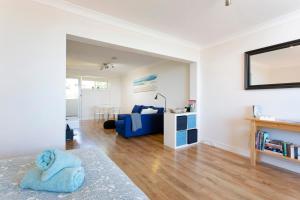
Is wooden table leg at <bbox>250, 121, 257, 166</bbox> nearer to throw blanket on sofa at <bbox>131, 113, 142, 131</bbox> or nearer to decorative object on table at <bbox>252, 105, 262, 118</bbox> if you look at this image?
Result: decorative object on table at <bbox>252, 105, 262, 118</bbox>

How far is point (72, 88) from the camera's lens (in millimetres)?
7145

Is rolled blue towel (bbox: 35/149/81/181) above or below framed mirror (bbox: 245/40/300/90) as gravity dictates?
below

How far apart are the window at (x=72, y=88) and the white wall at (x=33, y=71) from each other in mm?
5494

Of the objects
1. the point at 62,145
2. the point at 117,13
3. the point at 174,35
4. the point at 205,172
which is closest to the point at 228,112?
the point at 205,172

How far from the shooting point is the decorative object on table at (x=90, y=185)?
86 centimetres

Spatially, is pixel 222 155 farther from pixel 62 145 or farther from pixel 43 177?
pixel 43 177

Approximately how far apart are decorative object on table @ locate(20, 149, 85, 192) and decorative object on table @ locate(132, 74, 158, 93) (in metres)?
4.80

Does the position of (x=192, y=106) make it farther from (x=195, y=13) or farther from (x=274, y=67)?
(x=195, y=13)

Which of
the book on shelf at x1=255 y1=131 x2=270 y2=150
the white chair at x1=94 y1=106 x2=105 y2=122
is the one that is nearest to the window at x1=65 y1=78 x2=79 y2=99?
the white chair at x1=94 y1=106 x2=105 y2=122

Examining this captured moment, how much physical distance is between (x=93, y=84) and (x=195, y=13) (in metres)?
6.51

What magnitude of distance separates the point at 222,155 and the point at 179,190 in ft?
5.13

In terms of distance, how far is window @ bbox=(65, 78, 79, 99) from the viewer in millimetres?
7004

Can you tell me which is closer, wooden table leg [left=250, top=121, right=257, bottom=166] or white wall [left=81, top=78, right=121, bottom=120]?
wooden table leg [left=250, top=121, right=257, bottom=166]

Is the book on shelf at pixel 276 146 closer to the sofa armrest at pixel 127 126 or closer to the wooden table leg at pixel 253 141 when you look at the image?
the wooden table leg at pixel 253 141
